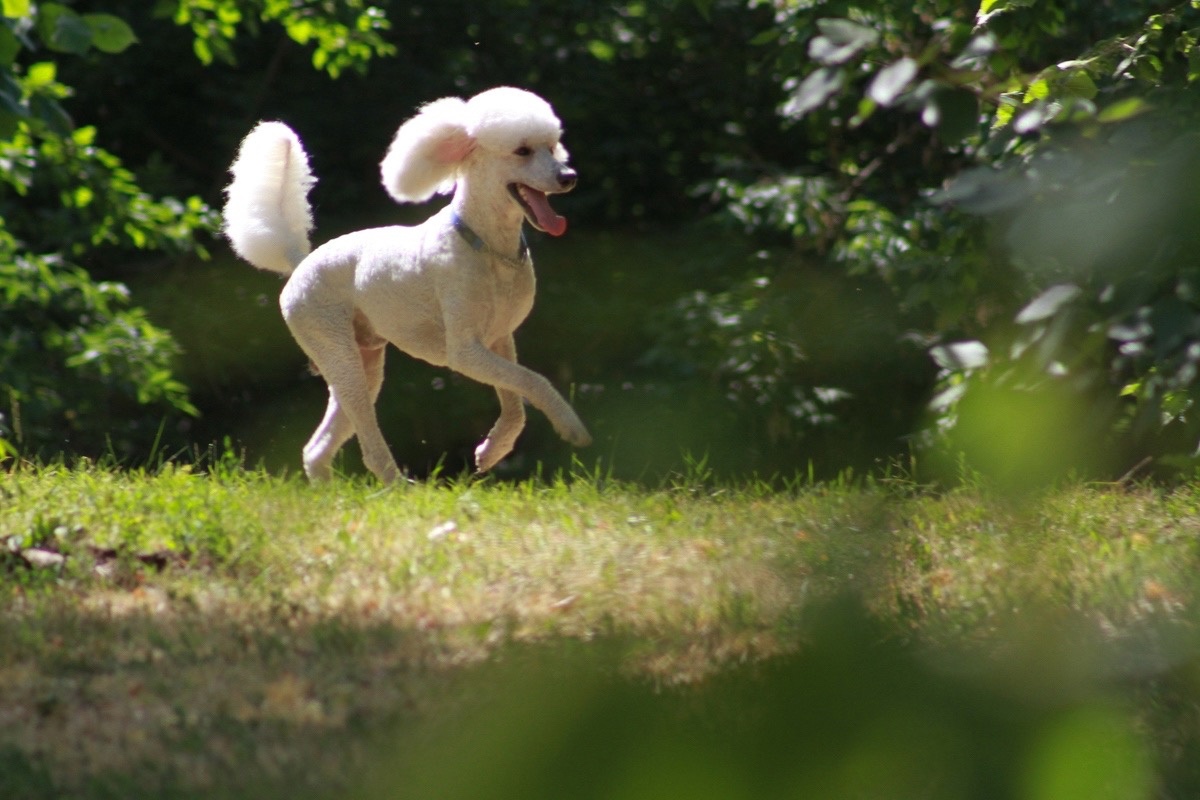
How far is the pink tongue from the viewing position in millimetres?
5277

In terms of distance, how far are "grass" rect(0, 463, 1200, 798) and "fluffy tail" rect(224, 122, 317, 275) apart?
1.15 meters

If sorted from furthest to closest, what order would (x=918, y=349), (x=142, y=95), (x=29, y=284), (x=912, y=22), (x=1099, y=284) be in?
(x=142, y=95) < (x=918, y=349) < (x=29, y=284) < (x=912, y=22) < (x=1099, y=284)

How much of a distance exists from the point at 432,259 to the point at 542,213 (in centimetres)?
44

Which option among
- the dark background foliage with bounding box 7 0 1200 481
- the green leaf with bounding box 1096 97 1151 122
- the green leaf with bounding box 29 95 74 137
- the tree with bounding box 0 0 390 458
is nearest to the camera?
the green leaf with bounding box 1096 97 1151 122

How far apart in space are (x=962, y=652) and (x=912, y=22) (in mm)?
4224

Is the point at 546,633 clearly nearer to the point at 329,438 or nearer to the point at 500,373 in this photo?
the point at 500,373

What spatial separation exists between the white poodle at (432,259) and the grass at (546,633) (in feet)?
1.63

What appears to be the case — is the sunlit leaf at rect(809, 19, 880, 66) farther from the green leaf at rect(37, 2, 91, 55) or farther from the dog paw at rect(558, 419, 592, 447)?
the green leaf at rect(37, 2, 91, 55)

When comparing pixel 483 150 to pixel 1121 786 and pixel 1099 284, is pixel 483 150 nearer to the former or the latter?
pixel 1099 284

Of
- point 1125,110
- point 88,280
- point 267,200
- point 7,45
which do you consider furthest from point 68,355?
point 1125,110

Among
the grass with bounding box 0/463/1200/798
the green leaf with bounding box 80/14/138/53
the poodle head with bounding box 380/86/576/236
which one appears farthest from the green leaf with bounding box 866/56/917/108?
the green leaf with bounding box 80/14/138/53

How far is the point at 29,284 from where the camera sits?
900cm

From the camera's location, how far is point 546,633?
406cm

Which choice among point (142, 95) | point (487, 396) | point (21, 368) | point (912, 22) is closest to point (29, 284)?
point (21, 368)
